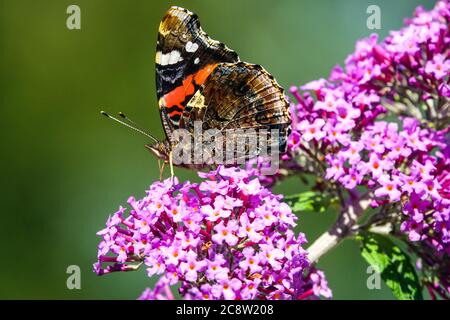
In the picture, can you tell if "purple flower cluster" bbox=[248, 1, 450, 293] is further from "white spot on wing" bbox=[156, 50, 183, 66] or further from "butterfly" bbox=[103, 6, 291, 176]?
"white spot on wing" bbox=[156, 50, 183, 66]

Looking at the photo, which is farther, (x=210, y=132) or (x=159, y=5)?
(x=159, y=5)

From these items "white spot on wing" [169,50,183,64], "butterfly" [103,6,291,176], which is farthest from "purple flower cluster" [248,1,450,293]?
"white spot on wing" [169,50,183,64]

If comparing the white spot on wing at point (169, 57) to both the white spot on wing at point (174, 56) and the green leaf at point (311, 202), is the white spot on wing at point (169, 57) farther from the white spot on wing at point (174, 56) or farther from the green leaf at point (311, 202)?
the green leaf at point (311, 202)

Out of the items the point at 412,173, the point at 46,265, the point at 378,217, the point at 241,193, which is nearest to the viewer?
the point at 241,193

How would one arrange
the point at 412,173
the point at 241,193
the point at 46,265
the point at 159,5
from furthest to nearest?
the point at 159,5
the point at 46,265
the point at 412,173
the point at 241,193

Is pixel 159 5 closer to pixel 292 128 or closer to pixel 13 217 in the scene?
pixel 13 217

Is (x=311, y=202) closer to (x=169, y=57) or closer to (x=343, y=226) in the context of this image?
(x=343, y=226)
